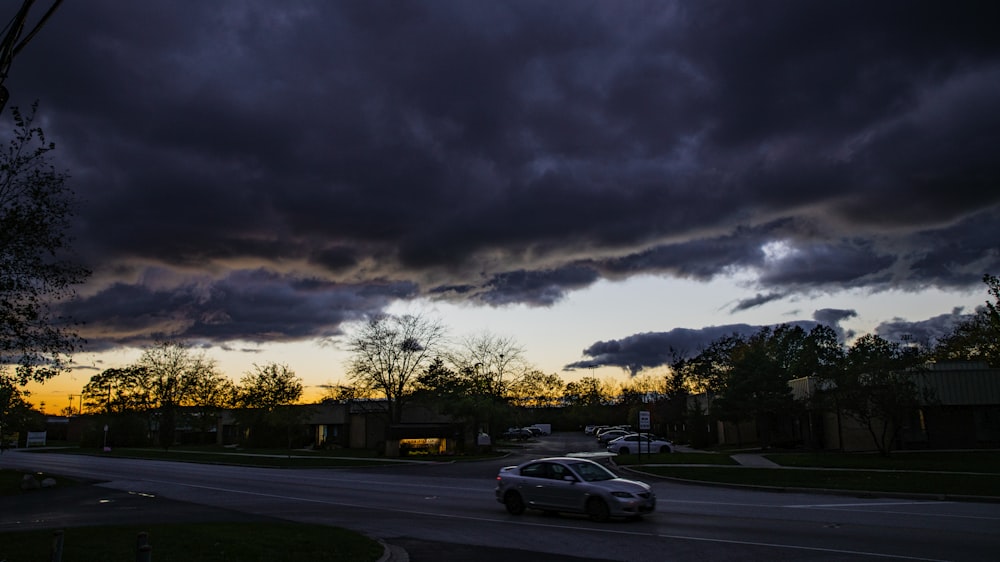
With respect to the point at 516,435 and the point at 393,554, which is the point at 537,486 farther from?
the point at 516,435

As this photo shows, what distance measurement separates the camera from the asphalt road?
475 inches

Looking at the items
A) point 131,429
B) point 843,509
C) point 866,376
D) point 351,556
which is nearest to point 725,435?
point 866,376

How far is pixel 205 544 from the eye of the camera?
1255 cm

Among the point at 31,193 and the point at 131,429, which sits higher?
the point at 31,193

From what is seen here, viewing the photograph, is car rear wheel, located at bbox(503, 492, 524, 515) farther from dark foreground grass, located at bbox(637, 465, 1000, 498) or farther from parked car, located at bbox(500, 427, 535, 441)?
parked car, located at bbox(500, 427, 535, 441)

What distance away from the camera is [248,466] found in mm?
42938

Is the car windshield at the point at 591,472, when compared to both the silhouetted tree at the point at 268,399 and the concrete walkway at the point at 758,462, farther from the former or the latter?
the silhouetted tree at the point at 268,399

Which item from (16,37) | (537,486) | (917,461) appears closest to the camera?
(16,37)

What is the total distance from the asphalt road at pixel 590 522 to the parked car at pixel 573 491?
0.37 metres

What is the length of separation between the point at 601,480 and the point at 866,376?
24333 millimetres

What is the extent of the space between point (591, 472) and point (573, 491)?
751 mm

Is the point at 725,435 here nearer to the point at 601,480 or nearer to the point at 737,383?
the point at 737,383

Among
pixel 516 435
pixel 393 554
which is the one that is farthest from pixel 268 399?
pixel 393 554

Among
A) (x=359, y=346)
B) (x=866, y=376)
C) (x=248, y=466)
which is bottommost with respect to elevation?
(x=248, y=466)
